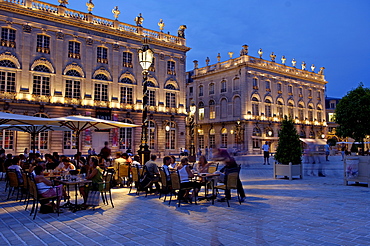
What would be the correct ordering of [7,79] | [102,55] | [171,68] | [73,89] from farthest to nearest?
[171,68], [102,55], [73,89], [7,79]

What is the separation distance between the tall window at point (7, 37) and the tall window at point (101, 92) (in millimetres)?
7718

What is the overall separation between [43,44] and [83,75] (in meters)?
4.17

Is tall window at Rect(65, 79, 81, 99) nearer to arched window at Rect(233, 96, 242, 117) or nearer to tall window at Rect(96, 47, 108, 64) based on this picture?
tall window at Rect(96, 47, 108, 64)

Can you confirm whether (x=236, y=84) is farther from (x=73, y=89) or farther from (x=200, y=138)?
(x=73, y=89)

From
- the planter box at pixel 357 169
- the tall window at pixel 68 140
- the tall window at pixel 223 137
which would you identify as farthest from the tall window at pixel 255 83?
the planter box at pixel 357 169

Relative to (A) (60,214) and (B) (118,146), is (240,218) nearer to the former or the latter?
(A) (60,214)

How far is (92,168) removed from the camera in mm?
8031

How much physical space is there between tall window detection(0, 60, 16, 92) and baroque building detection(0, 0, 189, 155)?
0.23 ft

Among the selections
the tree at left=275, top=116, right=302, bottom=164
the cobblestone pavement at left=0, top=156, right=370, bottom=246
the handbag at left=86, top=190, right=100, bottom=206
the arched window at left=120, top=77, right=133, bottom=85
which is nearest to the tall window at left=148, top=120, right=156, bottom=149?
the arched window at left=120, top=77, right=133, bottom=85

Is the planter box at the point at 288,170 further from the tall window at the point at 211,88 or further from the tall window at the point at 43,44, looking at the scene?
the tall window at the point at 211,88

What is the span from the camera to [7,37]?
83.9 ft

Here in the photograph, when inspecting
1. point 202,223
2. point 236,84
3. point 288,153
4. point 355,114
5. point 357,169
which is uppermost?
point 236,84

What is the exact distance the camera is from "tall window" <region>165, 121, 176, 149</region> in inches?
1351

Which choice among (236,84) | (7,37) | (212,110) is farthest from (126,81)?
(212,110)
